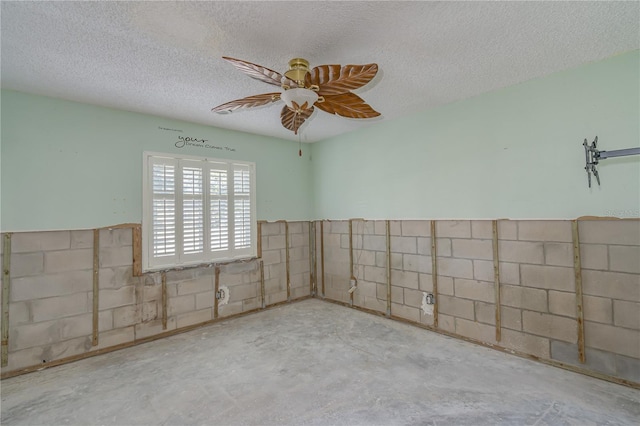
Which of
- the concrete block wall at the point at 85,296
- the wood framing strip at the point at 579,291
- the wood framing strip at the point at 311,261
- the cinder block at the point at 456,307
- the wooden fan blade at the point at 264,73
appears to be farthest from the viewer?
the wood framing strip at the point at 311,261

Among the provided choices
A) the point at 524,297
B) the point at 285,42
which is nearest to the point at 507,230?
the point at 524,297

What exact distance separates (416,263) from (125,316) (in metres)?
3.67

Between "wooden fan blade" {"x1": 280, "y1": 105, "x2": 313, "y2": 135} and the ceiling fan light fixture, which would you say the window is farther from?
the ceiling fan light fixture

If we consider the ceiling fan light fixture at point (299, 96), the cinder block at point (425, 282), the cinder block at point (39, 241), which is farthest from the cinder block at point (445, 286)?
the cinder block at point (39, 241)

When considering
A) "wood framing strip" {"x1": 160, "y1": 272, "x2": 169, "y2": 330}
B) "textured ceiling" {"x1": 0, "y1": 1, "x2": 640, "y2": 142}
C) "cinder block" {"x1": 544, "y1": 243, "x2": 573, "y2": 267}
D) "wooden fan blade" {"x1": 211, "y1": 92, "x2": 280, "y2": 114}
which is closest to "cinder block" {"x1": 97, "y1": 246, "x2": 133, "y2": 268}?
"wood framing strip" {"x1": 160, "y1": 272, "x2": 169, "y2": 330}

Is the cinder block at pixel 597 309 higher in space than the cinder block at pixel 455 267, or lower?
lower

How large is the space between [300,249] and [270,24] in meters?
3.86

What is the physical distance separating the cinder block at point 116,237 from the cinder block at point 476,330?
407 cm

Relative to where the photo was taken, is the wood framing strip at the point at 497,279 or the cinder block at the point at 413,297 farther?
the cinder block at the point at 413,297

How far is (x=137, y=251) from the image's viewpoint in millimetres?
3678

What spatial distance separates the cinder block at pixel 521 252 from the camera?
3.03m

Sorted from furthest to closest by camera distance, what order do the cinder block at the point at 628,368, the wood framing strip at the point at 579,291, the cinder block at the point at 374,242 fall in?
the cinder block at the point at 374,242 → the wood framing strip at the point at 579,291 → the cinder block at the point at 628,368

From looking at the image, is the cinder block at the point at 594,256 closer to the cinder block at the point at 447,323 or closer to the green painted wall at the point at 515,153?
the green painted wall at the point at 515,153

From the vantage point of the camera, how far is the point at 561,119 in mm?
2908
